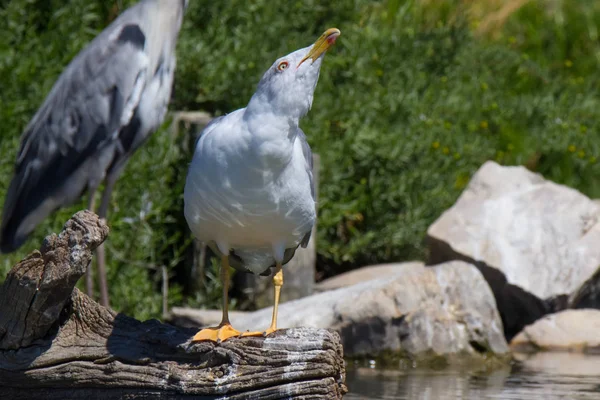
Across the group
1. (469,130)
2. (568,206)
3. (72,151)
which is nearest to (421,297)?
(568,206)

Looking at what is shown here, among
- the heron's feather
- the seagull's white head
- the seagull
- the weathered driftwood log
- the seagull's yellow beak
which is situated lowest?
the weathered driftwood log

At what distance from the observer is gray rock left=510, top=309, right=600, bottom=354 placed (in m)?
7.24

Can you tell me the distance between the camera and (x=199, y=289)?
8055mm

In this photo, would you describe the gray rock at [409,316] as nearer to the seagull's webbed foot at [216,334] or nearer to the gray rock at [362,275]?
the gray rock at [362,275]

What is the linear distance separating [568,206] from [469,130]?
2.11m

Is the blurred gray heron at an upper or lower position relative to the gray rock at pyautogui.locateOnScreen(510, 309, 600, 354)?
upper

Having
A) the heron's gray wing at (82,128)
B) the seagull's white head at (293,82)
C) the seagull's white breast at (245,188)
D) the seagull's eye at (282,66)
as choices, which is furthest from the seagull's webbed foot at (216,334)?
the heron's gray wing at (82,128)

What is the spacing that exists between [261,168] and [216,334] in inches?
26.4

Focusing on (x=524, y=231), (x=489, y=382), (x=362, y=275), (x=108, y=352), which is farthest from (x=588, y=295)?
(x=108, y=352)

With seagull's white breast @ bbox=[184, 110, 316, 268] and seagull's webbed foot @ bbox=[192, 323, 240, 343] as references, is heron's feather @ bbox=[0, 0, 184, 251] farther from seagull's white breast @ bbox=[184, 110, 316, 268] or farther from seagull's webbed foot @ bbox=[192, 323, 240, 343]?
seagull's webbed foot @ bbox=[192, 323, 240, 343]

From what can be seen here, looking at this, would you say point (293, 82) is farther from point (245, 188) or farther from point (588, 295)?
point (588, 295)

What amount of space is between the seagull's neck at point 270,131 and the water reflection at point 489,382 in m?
1.94

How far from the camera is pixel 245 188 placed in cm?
395

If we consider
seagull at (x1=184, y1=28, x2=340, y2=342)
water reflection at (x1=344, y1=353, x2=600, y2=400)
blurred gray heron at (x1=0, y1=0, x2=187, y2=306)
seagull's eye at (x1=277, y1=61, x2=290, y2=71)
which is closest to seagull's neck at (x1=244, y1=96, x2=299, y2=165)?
seagull at (x1=184, y1=28, x2=340, y2=342)
